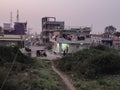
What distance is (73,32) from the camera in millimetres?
67188

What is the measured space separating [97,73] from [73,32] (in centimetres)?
3579

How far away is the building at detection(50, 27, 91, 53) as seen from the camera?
2386 inches

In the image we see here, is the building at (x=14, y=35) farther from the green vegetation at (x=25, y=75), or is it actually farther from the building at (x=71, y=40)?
the green vegetation at (x=25, y=75)

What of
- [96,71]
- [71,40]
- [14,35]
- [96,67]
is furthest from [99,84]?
[14,35]

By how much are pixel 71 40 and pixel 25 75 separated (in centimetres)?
3387

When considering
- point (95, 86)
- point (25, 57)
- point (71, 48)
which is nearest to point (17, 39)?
point (71, 48)

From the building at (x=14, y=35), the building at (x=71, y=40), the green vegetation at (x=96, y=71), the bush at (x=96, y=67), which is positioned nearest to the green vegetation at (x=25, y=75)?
the green vegetation at (x=96, y=71)

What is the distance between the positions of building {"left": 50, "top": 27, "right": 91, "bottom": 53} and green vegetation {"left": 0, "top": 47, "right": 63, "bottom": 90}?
19.8 metres

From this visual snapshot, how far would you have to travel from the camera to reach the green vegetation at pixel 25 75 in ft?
66.6

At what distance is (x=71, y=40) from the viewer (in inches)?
2427

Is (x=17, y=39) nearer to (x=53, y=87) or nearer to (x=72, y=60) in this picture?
(x=72, y=60)

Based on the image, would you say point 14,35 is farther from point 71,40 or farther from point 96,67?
point 96,67

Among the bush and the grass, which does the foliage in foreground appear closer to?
the bush

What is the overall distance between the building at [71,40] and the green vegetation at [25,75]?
1982 cm
